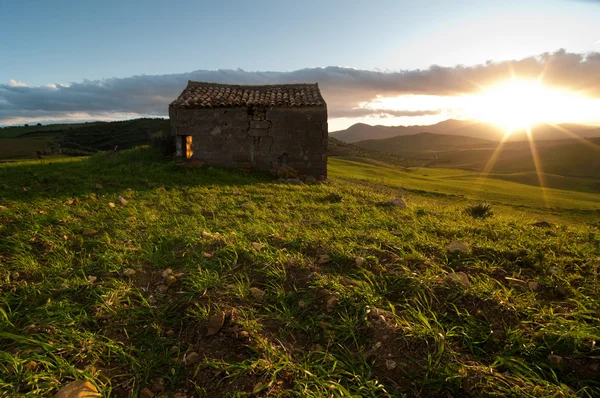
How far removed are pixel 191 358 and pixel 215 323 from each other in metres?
0.39

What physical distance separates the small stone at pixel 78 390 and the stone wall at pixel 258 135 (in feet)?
38.5

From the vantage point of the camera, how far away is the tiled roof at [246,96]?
13516 mm

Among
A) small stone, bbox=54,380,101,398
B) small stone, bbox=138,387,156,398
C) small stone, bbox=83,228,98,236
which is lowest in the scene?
small stone, bbox=138,387,156,398

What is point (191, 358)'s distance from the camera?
288 centimetres

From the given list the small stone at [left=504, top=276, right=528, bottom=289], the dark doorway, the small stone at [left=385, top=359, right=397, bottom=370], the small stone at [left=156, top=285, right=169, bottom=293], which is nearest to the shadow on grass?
the dark doorway

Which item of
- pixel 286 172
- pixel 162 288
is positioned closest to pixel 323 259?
pixel 162 288

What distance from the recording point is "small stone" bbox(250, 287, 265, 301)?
3.69m

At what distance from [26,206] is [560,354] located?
874 cm

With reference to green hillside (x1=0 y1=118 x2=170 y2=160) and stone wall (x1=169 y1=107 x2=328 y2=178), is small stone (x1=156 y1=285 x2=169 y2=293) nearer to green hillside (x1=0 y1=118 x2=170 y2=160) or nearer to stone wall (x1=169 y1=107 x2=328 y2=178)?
stone wall (x1=169 y1=107 x2=328 y2=178)

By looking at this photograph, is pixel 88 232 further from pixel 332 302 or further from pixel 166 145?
pixel 166 145

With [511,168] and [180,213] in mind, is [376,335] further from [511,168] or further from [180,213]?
[511,168]

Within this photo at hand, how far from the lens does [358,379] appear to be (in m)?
2.61

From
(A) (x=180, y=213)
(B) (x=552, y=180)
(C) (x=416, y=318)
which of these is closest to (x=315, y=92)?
(A) (x=180, y=213)

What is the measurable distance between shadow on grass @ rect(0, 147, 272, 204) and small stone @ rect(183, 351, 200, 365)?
6.66 meters
